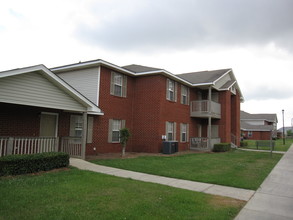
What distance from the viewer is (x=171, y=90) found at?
18.0m

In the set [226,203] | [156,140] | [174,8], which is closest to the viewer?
[226,203]

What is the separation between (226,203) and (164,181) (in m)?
2.60

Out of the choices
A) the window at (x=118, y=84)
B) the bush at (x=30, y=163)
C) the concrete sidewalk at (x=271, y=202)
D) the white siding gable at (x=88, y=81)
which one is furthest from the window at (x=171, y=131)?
the bush at (x=30, y=163)

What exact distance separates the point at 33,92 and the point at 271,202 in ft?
27.7

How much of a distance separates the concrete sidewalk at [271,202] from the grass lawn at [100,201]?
30 cm

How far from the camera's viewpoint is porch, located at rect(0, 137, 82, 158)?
8.95m

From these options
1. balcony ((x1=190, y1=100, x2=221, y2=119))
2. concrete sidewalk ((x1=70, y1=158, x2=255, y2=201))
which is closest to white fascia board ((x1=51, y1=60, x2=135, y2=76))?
balcony ((x1=190, y1=100, x2=221, y2=119))

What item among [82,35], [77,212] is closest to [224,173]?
[77,212]

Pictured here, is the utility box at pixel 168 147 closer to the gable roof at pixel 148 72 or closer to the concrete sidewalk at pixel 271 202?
the gable roof at pixel 148 72

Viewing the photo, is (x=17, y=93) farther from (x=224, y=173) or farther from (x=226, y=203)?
(x=224, y=173)

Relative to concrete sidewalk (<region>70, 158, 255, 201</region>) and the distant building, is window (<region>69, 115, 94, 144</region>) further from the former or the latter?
the distant building

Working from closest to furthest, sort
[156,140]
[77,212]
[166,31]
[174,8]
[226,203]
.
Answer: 1. [77,212]
2. [226,203]
3. [174,8]
4. [166,31]
5. [156,140]

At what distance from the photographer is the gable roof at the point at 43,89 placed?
8.24 metres

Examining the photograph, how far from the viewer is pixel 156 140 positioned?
16250 millimetres
